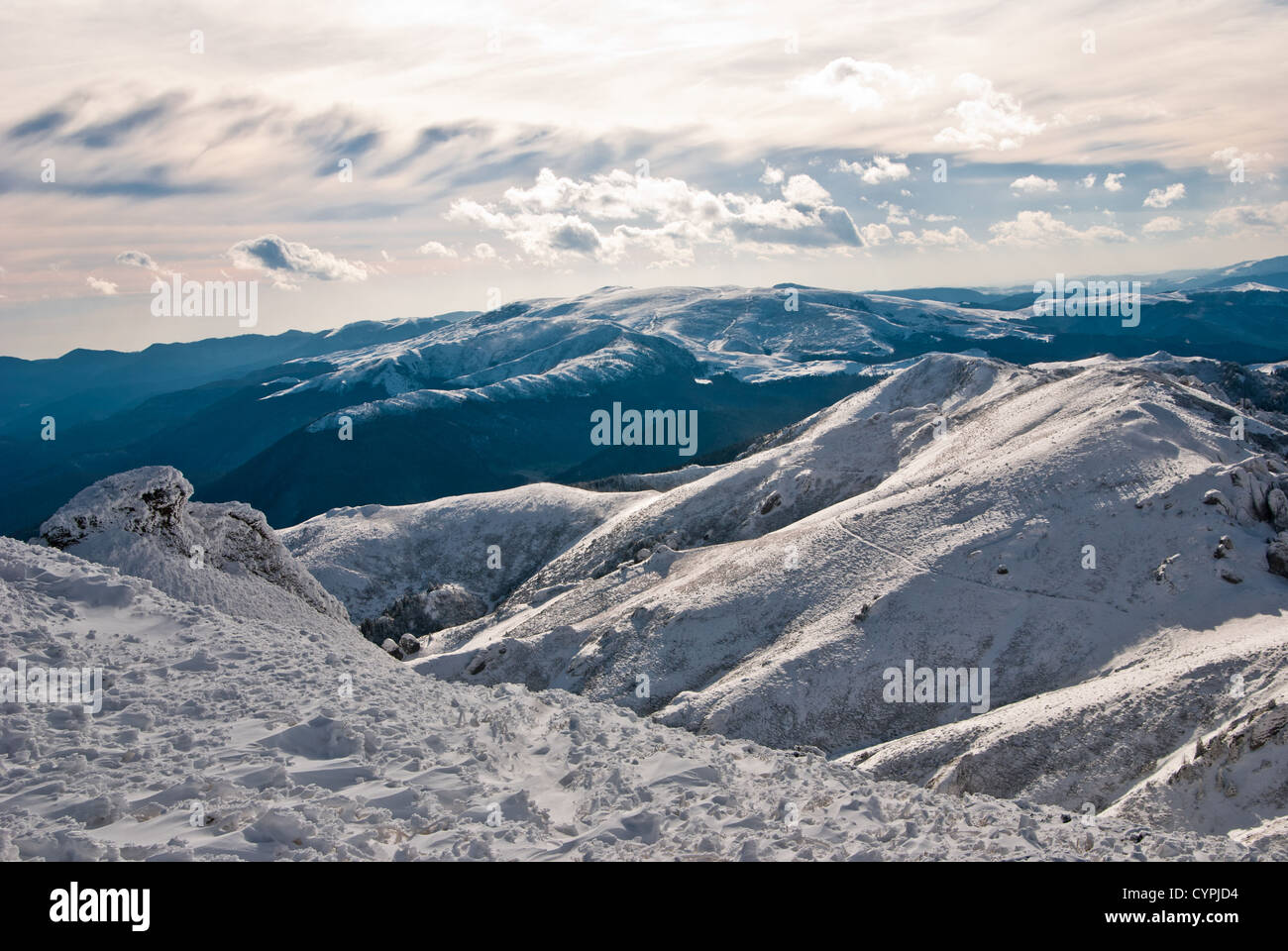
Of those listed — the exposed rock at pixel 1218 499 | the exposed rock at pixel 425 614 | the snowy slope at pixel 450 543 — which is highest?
the exposed rock at pixel 1218 499

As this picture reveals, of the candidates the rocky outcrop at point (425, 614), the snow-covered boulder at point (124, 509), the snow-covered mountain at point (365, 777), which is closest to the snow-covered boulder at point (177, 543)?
the snow-covered boulder at point (124, 509)

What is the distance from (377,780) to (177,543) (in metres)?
33.6

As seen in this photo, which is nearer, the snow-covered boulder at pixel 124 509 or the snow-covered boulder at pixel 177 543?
the snow-covered boulder at pixel 177 543

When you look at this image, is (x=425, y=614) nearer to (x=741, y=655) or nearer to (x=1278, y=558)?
(x=741, y=655)

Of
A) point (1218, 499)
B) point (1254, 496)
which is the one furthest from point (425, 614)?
point (1254, 496)

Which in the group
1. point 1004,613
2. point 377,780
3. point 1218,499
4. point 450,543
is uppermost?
point 1218,499

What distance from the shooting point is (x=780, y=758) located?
22312 millimetres

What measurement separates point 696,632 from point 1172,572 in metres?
36.0

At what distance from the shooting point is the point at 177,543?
144ft

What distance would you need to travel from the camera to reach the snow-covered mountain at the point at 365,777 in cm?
1424

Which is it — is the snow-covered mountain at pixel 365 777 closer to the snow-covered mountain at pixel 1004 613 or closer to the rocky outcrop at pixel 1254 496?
the snow-covered mountain at pixel 1004 613

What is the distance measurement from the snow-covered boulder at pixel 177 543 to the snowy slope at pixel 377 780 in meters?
15.4
